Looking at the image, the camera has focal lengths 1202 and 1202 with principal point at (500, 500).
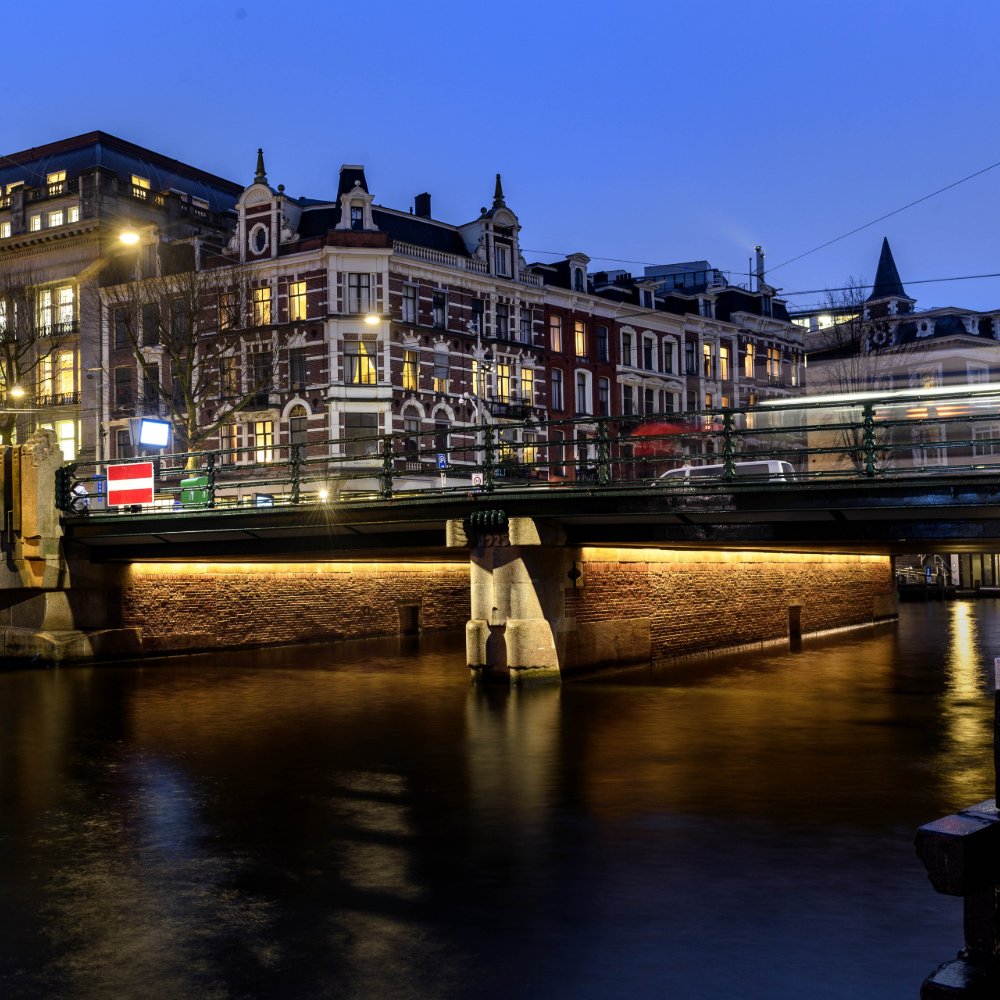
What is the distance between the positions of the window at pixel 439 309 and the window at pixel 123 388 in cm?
1521

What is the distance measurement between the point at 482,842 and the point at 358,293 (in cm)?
4420

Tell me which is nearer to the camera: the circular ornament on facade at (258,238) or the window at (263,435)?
the window at (263,435)

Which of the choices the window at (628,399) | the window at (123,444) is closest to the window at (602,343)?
the window at (628,399)

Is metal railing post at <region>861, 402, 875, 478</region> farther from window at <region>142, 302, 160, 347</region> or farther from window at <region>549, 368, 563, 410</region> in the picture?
window at <region>549, 368, 563, 410</region>

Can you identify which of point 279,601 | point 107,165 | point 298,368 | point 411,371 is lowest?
point 279,601

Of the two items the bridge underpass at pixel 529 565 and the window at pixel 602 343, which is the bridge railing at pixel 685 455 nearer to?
the bridge underpass at pixel 529 565

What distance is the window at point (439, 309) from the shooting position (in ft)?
184

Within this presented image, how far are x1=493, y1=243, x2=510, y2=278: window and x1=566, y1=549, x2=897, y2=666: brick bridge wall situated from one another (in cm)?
2403

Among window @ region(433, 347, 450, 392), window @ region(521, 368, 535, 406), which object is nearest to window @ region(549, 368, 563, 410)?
window @ region(521, 368, 535, 406)

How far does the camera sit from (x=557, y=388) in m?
62.1

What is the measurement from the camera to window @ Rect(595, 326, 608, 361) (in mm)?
64250

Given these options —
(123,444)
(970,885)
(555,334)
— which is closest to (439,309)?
(555,334)

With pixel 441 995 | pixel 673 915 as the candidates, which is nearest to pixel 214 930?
pixel 441 995

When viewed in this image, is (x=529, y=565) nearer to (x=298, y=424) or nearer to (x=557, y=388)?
(x=298, y=424)
